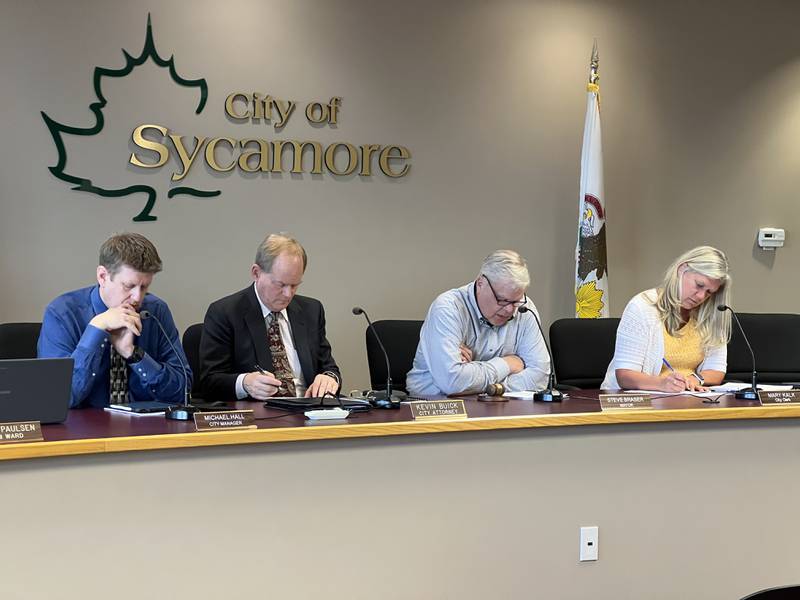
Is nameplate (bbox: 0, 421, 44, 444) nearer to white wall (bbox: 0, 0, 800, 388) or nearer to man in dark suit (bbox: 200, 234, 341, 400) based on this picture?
man in dark suit (bbox: 200, 234, 341, 400)

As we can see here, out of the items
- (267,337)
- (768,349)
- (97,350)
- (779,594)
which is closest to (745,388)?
(768,349)

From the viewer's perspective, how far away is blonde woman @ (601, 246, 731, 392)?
3.51m

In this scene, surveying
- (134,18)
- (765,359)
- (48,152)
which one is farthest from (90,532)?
(765,359)

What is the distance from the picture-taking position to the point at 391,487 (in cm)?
241

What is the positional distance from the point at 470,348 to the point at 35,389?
174 cm

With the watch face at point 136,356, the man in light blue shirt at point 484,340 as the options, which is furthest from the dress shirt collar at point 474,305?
the watch face at point 136,356

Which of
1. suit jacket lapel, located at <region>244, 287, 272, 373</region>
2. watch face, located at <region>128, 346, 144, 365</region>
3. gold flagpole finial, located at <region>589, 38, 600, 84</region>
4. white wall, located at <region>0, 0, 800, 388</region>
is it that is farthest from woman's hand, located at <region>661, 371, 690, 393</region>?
gold flagpole finial, located at <region>589, 38, 600, 84</region>

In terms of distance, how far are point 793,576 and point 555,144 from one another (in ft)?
9.55

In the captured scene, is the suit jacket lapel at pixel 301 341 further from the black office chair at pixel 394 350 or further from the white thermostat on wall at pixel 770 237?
the white thermostat on wall at pixel 770 237

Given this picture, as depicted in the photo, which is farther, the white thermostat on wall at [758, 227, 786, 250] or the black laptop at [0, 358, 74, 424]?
the white thermostat on wall at [758, 227, 786, 250]

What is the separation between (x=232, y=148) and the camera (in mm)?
4508

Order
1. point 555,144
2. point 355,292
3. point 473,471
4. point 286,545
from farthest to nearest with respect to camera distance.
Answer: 1. point 555,144
2. point 355,292
3. point 473,471
4. point 286,545

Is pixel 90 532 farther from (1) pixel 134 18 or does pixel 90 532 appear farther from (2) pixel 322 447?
(1) pixel 134 18

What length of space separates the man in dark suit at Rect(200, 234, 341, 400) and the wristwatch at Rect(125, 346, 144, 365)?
0.42 m
